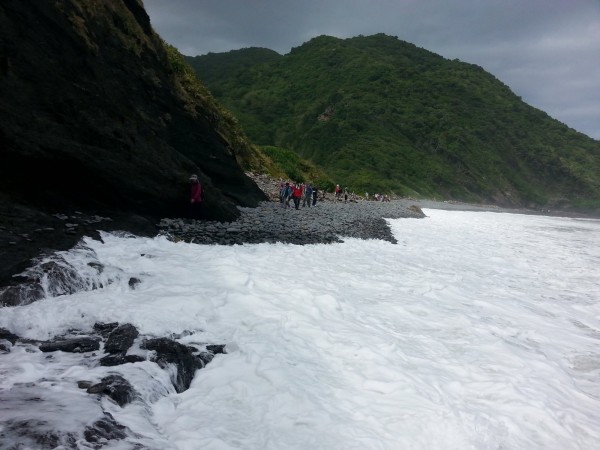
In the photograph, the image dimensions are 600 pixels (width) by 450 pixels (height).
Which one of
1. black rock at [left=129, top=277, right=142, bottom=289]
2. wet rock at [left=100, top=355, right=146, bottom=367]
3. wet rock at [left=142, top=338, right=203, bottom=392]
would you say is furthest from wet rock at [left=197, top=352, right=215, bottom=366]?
black rock at [left=129, top=277, right=142, bottom=289]

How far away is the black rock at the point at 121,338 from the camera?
4953 millimetres

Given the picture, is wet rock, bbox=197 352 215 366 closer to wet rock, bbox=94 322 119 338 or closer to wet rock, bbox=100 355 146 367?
wet rock, bbox=100 355 146 367

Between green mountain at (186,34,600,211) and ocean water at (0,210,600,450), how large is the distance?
58898 mm

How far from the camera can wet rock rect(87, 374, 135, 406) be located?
402 centimetres

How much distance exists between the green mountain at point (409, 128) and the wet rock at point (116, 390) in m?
64.1

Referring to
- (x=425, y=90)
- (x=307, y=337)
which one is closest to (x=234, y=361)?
(x=307, y=337)

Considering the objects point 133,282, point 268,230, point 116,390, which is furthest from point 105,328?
point 268,230

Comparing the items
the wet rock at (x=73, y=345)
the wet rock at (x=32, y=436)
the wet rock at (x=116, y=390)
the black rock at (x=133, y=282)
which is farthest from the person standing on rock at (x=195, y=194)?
the wet rock at (x=32, y=436)

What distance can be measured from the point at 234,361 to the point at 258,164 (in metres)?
28.0

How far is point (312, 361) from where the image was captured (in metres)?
5.82

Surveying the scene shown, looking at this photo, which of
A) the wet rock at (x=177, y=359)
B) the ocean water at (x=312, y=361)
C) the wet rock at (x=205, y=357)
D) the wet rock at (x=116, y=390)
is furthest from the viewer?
the wet rock at (x=205, y=357)

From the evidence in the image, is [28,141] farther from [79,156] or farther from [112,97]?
[112,97]

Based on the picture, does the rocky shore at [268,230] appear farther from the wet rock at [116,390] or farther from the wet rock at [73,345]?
the wet rock at [116,390]

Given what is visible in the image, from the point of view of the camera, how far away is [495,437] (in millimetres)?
4520
